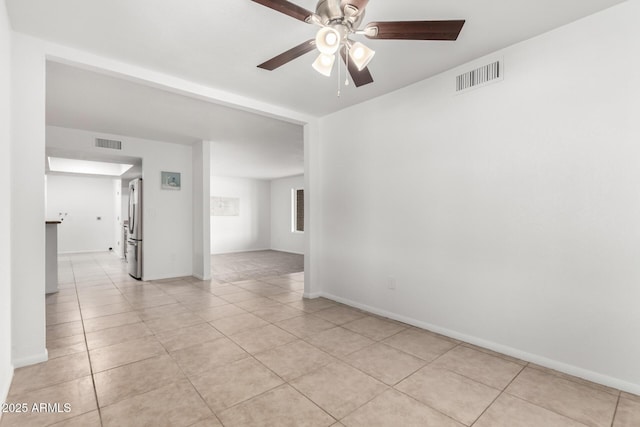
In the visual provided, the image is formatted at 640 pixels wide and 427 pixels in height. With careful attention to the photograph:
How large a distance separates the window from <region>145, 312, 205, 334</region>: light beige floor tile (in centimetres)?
648

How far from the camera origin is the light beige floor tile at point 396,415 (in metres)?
1.69

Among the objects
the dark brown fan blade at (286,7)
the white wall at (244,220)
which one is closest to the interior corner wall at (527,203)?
the dark brown fan blade at (286,7)

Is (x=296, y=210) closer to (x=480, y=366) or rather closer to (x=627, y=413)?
(x=480, y=366)

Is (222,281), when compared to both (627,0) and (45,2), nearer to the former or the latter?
(45,2)

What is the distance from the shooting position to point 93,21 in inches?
84.8

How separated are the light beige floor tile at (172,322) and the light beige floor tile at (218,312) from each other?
82 mm

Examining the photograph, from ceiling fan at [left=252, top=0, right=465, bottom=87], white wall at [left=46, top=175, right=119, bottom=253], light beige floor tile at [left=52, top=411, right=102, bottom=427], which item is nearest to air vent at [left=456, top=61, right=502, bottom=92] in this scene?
ceiling fan at [left=252, top=0, right=465, bottom=87]

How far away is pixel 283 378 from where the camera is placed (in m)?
2.17

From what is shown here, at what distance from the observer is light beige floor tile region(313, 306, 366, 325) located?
3.40 metres

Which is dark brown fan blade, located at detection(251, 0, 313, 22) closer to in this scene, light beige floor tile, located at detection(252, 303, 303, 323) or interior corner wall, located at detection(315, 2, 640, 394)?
interior corner wall, located at detection(315, 2, 640, 394)

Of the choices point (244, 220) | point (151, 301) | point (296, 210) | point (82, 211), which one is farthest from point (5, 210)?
point (82, 211)

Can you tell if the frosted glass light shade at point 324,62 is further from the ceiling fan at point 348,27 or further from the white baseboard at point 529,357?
the white baseboard at point 529,357

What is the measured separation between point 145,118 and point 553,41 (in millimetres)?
4681

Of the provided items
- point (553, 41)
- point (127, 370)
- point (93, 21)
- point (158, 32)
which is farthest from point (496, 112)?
point (127, 370)
